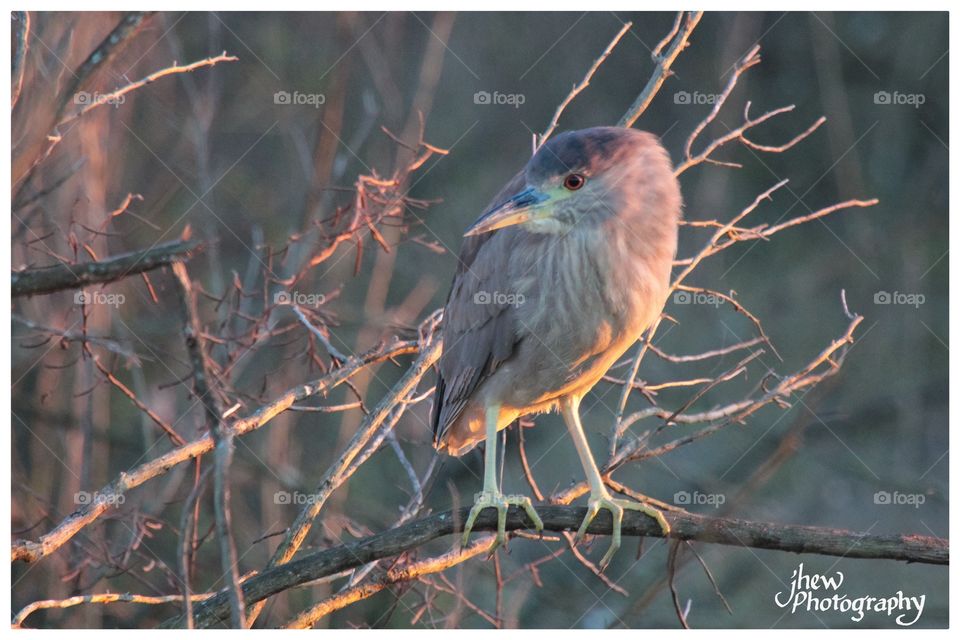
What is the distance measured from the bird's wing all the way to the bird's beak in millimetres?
129

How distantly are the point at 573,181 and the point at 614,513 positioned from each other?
1.08m

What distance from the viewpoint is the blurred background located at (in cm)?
515

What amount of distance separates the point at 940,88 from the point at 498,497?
18.3ft

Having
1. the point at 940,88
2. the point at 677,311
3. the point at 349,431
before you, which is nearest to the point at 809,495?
the point at 677,311

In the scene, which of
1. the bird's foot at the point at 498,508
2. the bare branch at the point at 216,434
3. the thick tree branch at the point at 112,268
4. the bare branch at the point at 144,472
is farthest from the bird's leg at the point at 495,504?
the thick tree branch at the point at 112,268

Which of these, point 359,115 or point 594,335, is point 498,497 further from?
point 359,115

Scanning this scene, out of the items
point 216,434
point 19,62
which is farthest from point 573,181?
point 216,434

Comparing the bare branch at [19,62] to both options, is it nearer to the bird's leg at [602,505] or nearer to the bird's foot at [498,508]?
the bird's foot at [498,508]

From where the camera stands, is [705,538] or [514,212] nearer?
[705,538]

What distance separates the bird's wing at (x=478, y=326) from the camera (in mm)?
3793

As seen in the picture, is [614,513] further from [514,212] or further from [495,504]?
[514,212]

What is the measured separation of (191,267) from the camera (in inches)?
230

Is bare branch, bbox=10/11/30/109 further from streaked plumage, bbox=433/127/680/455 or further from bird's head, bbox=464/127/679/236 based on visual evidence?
streaked plumage, bbox=433/127/680/455

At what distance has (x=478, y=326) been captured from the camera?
3867 mm
